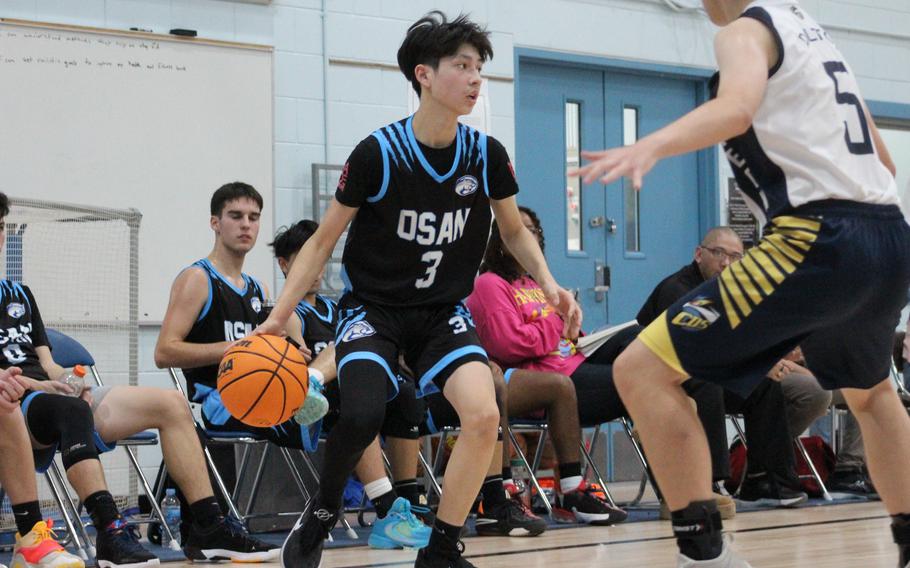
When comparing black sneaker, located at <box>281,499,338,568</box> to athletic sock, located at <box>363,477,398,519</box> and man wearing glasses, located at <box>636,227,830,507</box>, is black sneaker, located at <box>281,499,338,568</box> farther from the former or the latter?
man wearing glasses, located at <box>636,227,830,507</box>

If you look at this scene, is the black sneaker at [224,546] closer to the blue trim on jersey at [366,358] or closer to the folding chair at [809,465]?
the blue trim on jersey at [366,358]

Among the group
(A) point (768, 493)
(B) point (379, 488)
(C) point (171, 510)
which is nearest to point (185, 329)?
(B) point (379, 488)

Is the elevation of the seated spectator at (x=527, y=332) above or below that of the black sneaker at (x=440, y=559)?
above

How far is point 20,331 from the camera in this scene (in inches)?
190

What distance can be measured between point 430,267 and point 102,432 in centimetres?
170

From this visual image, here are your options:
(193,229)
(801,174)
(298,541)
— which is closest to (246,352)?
(298,541)

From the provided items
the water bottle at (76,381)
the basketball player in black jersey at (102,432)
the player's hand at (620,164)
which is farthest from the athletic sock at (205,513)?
the player's hand at (620,164)

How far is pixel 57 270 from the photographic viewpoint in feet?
20.5

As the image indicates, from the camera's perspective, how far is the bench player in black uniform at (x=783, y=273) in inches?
109

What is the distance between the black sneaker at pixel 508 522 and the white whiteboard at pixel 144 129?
2.43m

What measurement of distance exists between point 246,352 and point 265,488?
2.27 m

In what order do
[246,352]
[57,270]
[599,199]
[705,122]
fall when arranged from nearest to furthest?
1. [705,122]
2. [246,352]
3. [57,270]
4. [599,199]

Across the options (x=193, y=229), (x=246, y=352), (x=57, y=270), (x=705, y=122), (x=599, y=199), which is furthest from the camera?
(x=599, y=199)

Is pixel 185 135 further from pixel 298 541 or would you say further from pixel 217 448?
pixel 298 541
